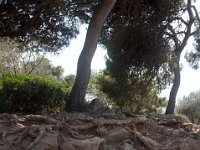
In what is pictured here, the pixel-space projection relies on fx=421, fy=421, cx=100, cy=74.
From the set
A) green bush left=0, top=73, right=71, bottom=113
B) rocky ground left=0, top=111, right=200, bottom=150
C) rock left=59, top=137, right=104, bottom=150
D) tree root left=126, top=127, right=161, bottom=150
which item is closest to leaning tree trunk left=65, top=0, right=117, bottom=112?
rocky ground left=0, top=111, right=200, bottom=150

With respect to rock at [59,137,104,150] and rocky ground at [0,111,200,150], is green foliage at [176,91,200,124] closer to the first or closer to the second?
rocky ground at [0,111,200,150]

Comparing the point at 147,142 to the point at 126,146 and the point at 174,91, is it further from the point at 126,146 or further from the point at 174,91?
the point at 174,91

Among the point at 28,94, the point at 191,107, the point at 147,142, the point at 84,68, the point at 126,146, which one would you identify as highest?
the point at 191,107

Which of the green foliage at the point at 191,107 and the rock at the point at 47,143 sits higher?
the green foliage at the point at 191,107

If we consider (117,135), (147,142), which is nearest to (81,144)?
(117,135)

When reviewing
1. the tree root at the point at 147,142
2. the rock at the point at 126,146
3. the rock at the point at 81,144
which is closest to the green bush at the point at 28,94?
the tree root at the point at 147,142

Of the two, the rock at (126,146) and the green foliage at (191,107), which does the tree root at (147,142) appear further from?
the green foliage at (191,107)

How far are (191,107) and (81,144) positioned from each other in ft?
94.5

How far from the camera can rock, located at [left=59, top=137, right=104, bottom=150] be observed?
6473mm

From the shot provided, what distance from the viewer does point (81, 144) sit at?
6.56m

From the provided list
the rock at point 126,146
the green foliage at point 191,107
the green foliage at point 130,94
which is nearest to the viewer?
the rock at point 126,146

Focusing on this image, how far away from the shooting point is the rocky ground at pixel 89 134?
6457mm

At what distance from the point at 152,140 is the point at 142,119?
2.69ft

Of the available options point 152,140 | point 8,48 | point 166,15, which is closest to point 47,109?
point 166,15
